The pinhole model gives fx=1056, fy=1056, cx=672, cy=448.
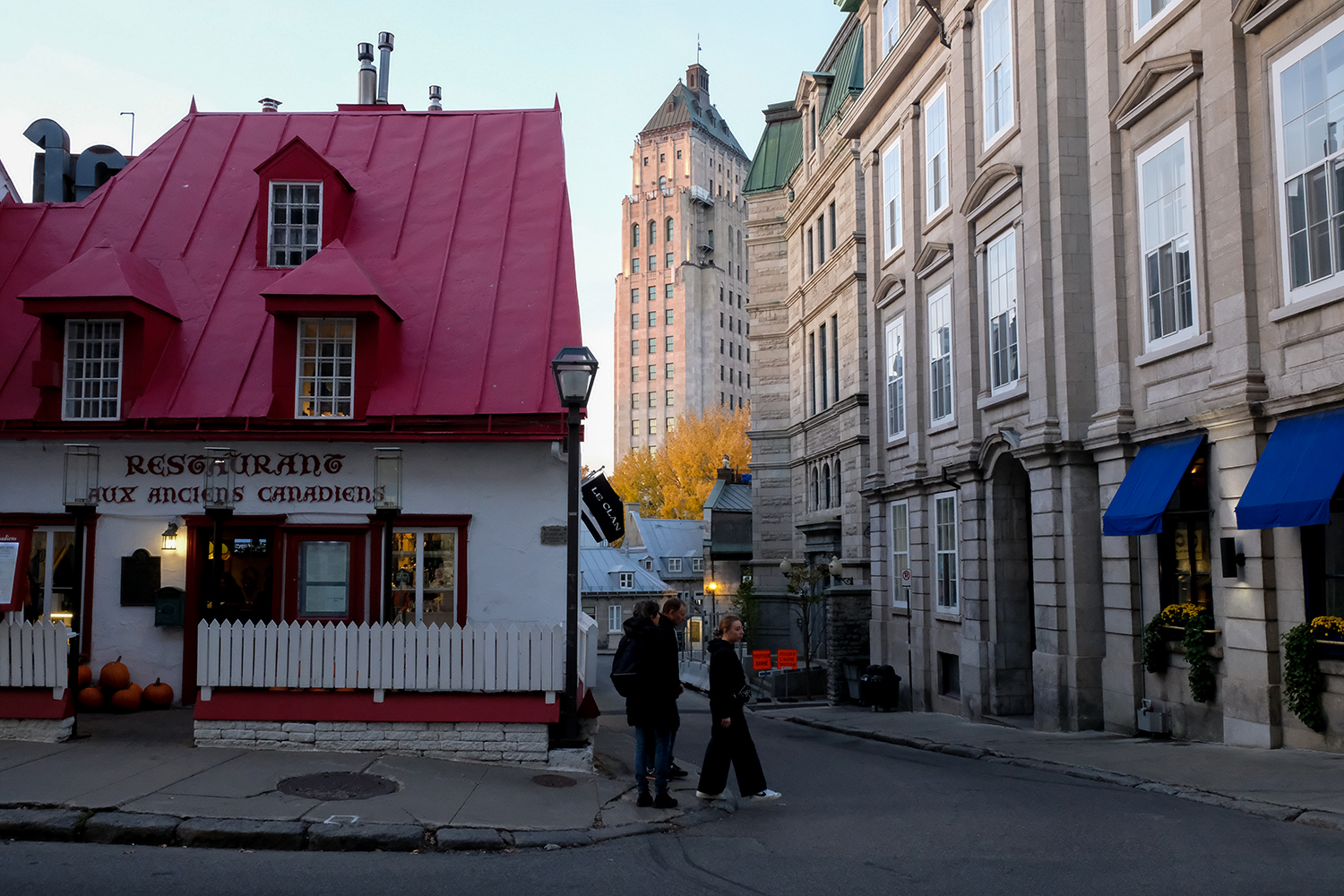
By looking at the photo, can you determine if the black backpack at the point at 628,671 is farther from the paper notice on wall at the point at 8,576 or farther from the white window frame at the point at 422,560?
the paper notice on wall at the point at 8,576

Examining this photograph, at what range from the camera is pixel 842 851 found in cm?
786

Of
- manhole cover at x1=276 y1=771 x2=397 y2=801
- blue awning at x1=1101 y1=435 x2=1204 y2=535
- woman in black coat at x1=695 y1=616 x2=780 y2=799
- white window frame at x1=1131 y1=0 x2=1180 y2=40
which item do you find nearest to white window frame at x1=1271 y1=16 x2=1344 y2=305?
blue awning at x1=1101 y1=435 x2=1204 y2=535

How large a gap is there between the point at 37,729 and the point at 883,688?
16.1 metres

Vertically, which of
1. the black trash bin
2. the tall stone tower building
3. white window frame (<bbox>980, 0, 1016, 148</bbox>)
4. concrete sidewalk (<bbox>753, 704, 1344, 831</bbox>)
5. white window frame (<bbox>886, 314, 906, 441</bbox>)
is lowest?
the black trash bin

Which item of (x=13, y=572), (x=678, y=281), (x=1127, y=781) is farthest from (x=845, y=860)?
(x=678, y=281)

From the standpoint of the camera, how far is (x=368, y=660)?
37.1 ft

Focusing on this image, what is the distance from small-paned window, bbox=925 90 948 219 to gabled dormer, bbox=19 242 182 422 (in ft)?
48.0

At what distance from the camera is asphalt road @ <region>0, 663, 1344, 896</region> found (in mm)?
6828

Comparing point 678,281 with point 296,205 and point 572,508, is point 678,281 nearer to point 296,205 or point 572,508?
point 296,205

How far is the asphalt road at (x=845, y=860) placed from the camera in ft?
22.4

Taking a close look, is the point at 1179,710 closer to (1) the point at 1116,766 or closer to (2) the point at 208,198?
(1) the point at 1116,766

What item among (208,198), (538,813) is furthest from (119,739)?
(208,198)

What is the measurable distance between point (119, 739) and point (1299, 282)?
13.8 metres

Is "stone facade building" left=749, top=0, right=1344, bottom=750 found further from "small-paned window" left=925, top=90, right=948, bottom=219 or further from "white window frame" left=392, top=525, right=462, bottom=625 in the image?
"white window frame" left=392, top=525, right=462, bottom=625
